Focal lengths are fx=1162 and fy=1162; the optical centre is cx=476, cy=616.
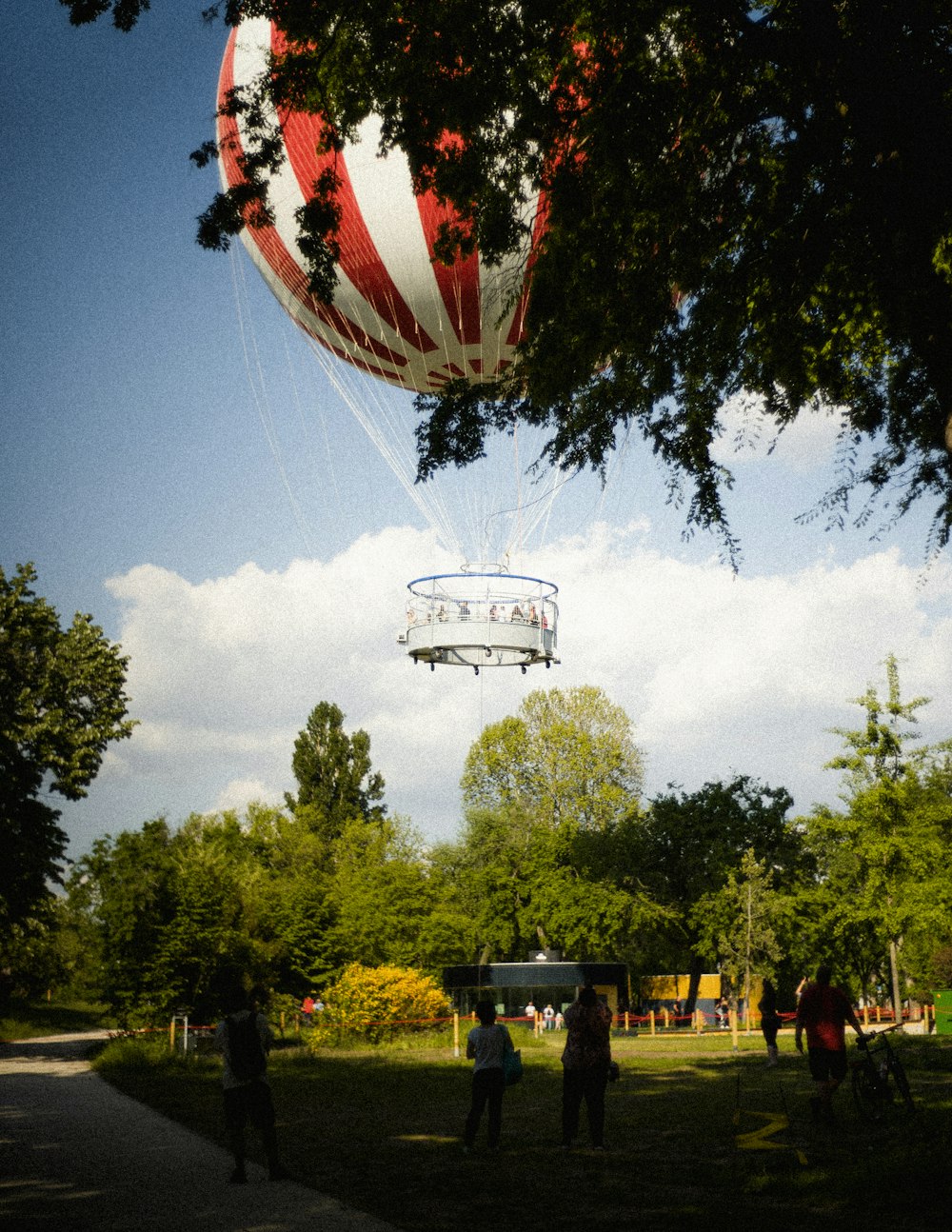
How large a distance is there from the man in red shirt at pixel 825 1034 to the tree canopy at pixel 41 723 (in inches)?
995

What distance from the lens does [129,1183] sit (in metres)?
9.77

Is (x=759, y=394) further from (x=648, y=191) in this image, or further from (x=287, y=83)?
(x=287, y=83)

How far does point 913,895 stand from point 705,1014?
25.8m

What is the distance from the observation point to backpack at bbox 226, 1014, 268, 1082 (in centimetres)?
1029

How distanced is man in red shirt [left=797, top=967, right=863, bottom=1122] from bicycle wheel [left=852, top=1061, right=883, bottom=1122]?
0.59 feet

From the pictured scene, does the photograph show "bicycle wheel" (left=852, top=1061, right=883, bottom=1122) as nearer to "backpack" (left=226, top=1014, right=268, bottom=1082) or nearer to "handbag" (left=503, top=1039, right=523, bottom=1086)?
"handbag" (left=503, top=1039, right=523, bottom=1086)

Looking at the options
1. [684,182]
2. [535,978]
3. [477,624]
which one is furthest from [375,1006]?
[684,182]

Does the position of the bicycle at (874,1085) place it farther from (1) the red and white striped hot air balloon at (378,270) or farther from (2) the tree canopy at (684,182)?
(1) the red and white striped hot air balloon at (378,270)

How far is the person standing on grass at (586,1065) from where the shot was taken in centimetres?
1194

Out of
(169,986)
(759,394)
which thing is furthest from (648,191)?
(169,986)

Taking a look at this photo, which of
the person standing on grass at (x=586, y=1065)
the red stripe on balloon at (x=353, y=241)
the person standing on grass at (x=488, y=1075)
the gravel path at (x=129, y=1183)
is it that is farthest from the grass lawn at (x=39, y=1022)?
the person standing on grass at (x=586, y=1065)

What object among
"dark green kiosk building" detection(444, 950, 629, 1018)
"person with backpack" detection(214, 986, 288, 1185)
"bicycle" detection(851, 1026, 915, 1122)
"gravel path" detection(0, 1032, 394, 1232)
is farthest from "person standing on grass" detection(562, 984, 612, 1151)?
"dark green kiosk building" detection(444, 950, 629, 1018)

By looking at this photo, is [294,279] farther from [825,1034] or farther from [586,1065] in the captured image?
[825,1034]

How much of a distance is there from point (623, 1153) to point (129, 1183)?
4.74 m
